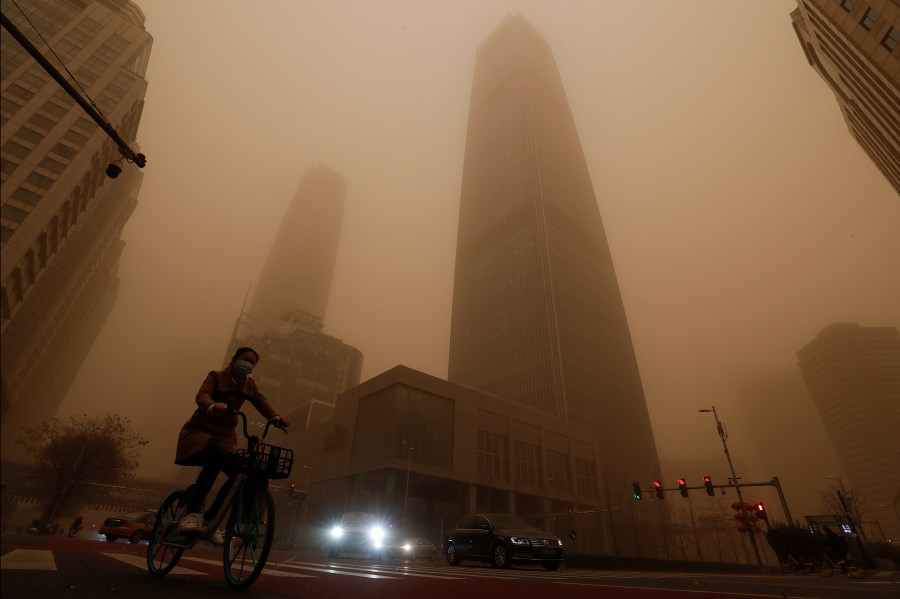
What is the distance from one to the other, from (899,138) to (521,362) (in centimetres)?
8220

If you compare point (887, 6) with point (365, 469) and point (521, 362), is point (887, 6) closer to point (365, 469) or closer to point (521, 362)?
point (365, 469)

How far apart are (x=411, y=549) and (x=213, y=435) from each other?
19.4 m

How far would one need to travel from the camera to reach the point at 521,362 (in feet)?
359

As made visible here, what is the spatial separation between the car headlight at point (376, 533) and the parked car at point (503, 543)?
5.18m

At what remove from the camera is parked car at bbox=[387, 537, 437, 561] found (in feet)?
64.2

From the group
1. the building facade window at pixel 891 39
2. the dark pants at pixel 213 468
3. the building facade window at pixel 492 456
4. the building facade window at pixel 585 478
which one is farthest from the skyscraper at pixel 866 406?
the dark pants at pixel 213 468

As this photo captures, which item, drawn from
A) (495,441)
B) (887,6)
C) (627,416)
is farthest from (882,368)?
(887,6)

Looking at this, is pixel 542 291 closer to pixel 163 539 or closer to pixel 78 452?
pixel 78 452

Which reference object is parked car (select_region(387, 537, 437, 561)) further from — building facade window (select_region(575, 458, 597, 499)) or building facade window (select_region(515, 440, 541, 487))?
building facade window (select_region(575, 458, 597, 499))

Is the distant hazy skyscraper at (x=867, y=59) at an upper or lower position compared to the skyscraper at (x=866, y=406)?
lower

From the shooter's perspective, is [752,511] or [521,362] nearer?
[752,511]

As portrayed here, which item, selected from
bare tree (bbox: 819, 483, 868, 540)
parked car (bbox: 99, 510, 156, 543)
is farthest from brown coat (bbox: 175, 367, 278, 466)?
bare tree (bbox: 819, 483, 868, 540)

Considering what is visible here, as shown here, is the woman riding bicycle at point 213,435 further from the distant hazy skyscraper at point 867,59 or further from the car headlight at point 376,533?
the distant hazy skyscraper at point 867,59

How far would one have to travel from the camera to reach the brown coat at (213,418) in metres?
3.92
